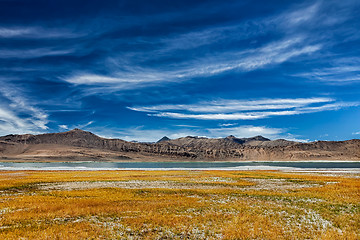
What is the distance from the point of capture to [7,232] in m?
16.2

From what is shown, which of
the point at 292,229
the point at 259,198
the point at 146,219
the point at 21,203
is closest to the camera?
the point at 292,229

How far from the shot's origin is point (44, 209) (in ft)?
74.9

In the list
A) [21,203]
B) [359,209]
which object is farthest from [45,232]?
[359,209]

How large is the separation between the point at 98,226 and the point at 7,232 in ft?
18.1

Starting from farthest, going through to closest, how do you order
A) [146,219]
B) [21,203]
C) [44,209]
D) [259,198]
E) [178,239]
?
[259,198] → [21,203] → [44,209] → [146,219] → [178,239]

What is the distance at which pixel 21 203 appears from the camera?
84.7 feet

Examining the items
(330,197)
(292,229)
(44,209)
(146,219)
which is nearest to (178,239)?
(146,219)

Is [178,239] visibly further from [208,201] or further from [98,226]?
[208,201]

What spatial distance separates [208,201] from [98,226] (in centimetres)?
1327

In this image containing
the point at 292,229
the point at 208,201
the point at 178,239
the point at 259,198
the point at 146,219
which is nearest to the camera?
the point at 178,239

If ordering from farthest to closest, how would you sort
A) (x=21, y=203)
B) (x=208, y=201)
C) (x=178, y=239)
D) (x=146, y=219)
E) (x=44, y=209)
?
1. (x=208, y=201)
2. (x=21, y=203)
3. (x=44, y=209)
4. (x=146, y=219)
5. (x=178, y=239)

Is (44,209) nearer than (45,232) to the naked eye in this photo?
No

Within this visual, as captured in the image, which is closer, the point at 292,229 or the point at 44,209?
the point at 292,229

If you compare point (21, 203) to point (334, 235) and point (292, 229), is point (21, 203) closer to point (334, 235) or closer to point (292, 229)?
point (292, 229)
